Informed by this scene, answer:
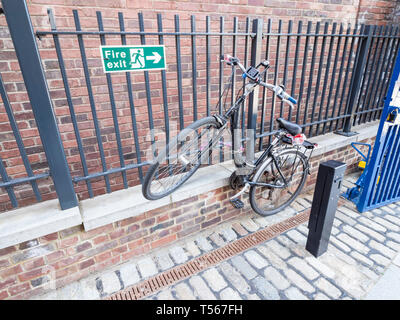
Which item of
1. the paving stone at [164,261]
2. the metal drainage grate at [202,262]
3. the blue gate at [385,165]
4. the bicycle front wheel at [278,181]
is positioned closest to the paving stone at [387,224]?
the blue gate at [385,165]

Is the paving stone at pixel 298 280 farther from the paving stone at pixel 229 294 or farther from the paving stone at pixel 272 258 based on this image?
the paving stone at pixel 229 294

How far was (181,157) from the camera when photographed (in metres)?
2.36

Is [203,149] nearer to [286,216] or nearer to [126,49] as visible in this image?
[126,49]

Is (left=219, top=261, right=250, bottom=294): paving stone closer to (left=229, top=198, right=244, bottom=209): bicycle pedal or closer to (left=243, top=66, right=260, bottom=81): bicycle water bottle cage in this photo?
(left=229, top=198, right=244, bottom=209): bicycle pedal

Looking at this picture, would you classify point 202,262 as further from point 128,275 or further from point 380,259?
point 380,259

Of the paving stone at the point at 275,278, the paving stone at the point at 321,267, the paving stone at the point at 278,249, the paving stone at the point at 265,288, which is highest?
the paving stone at the point at 265,288

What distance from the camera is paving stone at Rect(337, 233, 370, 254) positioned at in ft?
8.63

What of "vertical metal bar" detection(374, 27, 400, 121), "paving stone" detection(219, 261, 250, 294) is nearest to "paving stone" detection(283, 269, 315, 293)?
"paving stone" detection(219, 261, 250, 294)

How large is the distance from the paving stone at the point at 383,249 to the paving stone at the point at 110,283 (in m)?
2.59

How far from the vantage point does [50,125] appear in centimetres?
195

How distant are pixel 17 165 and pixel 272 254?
9.22 feet

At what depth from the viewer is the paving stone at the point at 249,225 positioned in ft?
9.73

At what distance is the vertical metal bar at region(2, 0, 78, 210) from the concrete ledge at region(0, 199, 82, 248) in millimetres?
116
